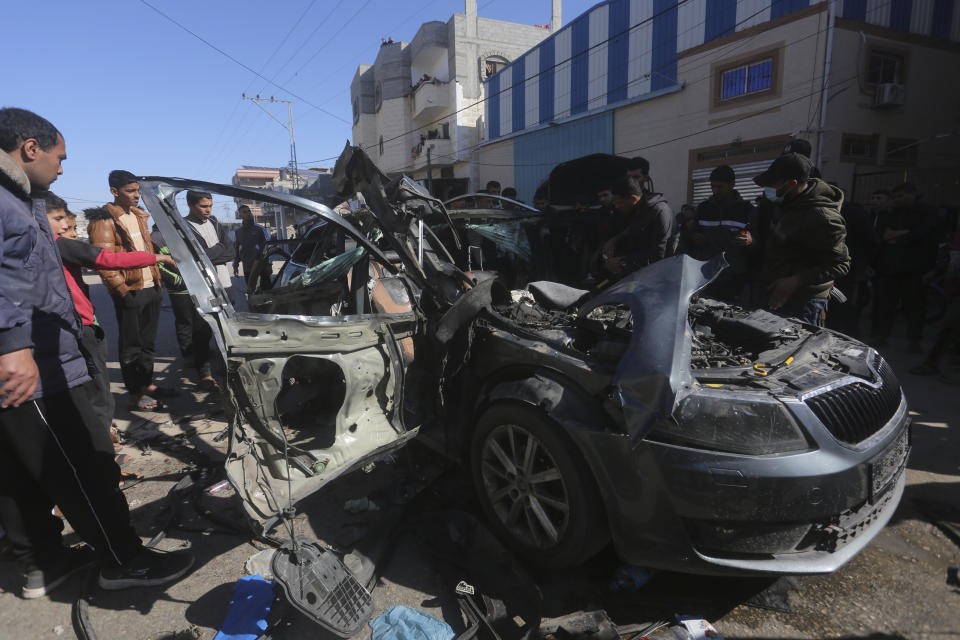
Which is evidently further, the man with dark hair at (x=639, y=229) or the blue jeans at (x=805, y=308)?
the man with dark hair at (x=639, y=229)

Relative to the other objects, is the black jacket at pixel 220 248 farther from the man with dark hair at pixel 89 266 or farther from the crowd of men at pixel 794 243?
the crowd of men at pixel 794 243

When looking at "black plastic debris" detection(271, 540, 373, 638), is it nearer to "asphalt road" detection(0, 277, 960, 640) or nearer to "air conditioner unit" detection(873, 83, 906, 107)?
"asphalt road" detection(0, 277, 960, 640)

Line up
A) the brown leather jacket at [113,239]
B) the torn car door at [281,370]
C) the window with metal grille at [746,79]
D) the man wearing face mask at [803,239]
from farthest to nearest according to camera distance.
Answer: the window with metal grille at [746,79] → the brown leather jacket at [113,239] → the man wearing face mask at [803,239] → the torn car door at [281,370]

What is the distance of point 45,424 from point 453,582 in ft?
6.10

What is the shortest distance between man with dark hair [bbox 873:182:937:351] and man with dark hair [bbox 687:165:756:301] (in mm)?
2123

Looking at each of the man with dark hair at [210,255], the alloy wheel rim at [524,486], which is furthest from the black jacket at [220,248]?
the alloy wheel rim at [524,486]

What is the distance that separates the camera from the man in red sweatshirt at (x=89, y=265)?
2.74m

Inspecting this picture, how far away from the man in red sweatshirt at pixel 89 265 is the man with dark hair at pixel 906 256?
6.76 meters

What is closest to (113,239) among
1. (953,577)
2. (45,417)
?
(45,417)

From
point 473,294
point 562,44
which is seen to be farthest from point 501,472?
point 562,44

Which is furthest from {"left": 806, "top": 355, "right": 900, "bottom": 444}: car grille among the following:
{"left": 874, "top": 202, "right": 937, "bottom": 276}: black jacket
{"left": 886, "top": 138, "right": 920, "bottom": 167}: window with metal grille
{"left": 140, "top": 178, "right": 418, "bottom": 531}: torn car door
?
{"left": 886, "top": 138, "right": 920, "bottom": 167}: window with metal grille

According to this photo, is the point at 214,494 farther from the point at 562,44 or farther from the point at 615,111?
the point at 562,44

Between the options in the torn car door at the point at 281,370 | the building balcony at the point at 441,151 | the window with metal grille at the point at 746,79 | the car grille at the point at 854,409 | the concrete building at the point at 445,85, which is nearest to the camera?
the car grille at the point at 854,409

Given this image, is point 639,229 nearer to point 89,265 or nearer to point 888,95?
point 89,265
